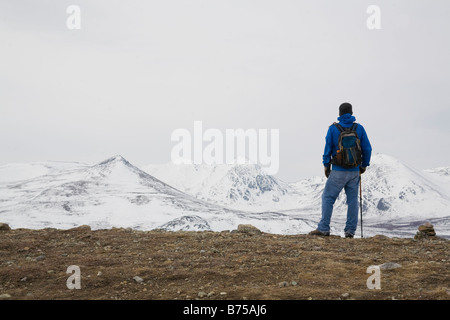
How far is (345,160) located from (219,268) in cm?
598

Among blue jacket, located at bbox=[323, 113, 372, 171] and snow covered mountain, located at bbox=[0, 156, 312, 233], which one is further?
snow covered mountain, located at bbox=[0, 156, 312, 233]

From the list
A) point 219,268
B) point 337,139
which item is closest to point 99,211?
point 337,139

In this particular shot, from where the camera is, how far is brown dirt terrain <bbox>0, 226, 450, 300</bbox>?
262 inches

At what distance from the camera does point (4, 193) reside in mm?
183250

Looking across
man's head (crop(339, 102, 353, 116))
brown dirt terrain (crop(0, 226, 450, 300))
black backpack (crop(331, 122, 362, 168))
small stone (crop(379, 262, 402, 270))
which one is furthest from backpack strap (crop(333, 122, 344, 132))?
small stone (crop(379, 262, 402, 270))

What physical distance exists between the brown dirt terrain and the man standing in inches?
46.1

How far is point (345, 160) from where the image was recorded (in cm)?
1213

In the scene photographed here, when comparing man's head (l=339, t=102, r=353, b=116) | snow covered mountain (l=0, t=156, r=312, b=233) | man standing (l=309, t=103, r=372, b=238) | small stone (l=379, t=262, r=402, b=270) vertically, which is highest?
man's head (l=339, t=102, r=353, b=116)

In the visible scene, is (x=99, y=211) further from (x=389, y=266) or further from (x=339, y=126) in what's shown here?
(x=389, y=266)

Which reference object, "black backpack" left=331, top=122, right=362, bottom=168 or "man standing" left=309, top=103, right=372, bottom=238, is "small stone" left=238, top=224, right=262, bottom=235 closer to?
"man standing" left=309, top=103, right=372, bottom=238

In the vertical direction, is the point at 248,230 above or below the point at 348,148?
below
